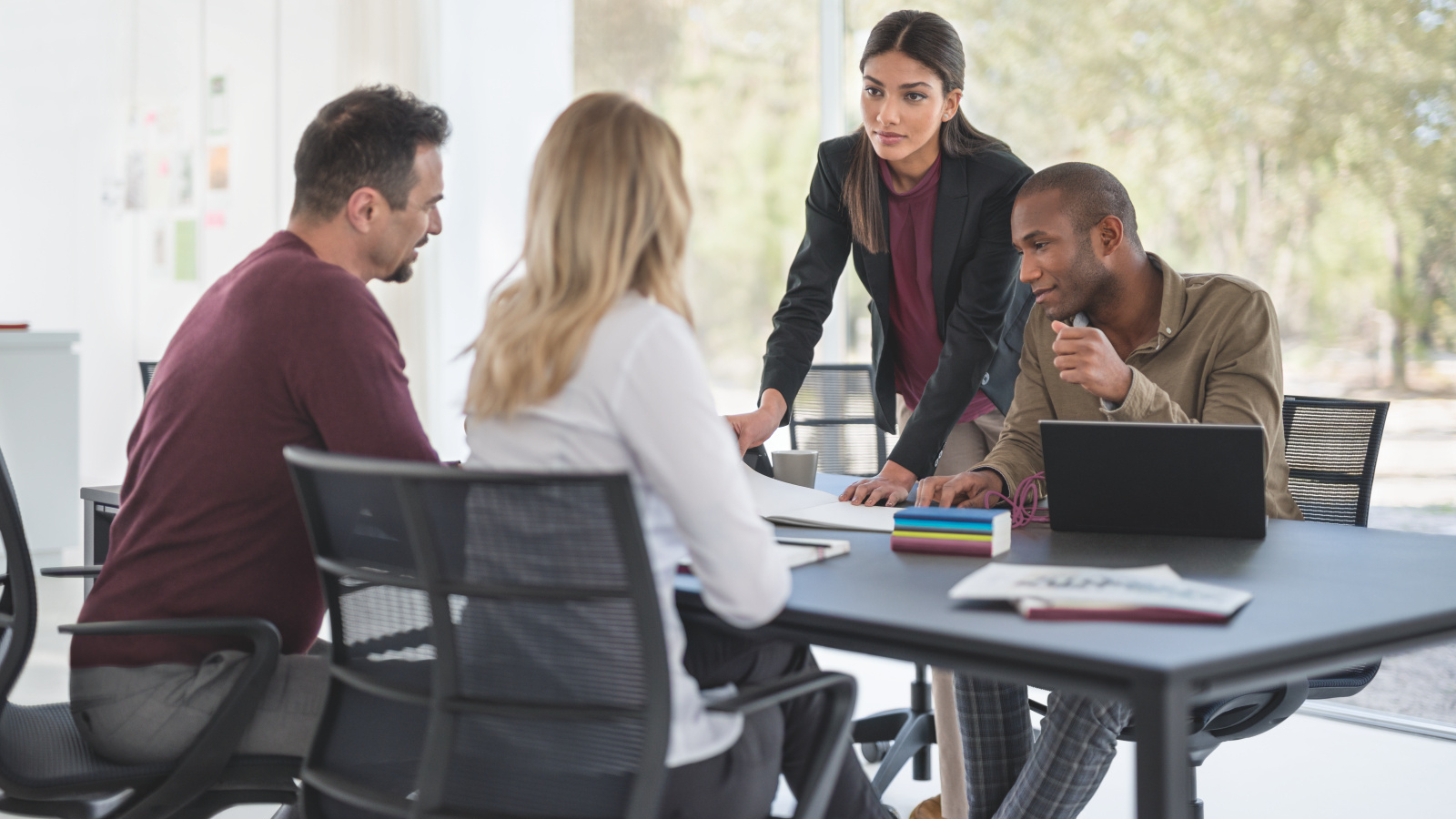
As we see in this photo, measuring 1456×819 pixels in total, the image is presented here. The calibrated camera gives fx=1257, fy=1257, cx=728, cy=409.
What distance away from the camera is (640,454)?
121cm

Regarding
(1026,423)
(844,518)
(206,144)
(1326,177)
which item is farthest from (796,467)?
(206,144)

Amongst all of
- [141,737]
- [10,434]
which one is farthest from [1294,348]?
[10,434]

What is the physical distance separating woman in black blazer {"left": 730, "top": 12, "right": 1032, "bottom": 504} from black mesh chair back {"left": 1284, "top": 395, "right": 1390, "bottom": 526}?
57 cm

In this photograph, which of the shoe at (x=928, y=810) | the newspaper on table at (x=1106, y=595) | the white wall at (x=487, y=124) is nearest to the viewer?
the newspaper on table at (x=1106, y=595)

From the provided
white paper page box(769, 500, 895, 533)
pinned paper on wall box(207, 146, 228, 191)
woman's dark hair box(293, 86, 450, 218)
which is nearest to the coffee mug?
white paper page box(769, 500, 895, 533)

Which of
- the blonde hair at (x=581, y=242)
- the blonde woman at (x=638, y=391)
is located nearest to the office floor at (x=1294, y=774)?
the blonde woman at (x=638, y=391)

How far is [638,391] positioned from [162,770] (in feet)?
2.59

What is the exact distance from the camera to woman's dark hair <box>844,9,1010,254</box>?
2.40 metres

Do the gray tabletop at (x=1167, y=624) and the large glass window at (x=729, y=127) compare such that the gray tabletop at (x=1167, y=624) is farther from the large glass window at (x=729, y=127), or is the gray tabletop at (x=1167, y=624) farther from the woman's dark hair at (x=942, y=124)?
the large glass window at (x=729, y=127)

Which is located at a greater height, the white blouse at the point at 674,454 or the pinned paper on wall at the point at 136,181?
the pinned paper on wall at the point at 136,181

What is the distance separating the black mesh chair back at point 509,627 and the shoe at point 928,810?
1485 mm

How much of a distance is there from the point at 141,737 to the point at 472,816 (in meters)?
0.57

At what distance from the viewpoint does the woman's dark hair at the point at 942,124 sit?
2.40 metres

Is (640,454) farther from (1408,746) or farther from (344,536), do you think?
(1408,746)
